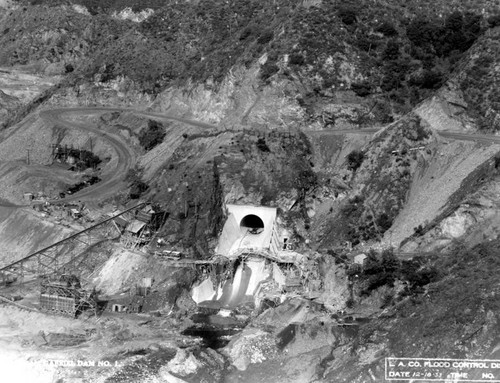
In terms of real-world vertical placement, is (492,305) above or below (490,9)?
below

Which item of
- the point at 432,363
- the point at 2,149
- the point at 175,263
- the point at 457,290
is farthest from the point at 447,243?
the point at 2,149

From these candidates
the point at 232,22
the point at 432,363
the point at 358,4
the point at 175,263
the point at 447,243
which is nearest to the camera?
the point at 432,363

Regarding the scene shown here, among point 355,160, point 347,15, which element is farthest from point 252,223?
point 347,15

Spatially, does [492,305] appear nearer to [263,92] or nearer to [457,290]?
[457,290]

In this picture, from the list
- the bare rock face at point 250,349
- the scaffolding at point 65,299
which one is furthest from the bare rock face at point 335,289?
the scaffolding at point 65,299

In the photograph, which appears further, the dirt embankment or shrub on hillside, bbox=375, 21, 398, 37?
shrub on hillside, bbox=375, 21, 398, 37

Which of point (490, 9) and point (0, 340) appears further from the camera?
point (490, 9)

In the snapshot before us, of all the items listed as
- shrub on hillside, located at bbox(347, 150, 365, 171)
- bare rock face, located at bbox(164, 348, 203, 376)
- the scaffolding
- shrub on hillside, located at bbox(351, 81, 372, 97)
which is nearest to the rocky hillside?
shrub on hillside, located at bbox(351, 81, 372, 97)

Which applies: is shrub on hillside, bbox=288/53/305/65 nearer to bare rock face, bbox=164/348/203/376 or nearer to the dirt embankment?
the dirt embankment

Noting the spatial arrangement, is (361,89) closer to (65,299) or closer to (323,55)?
(323,55)
